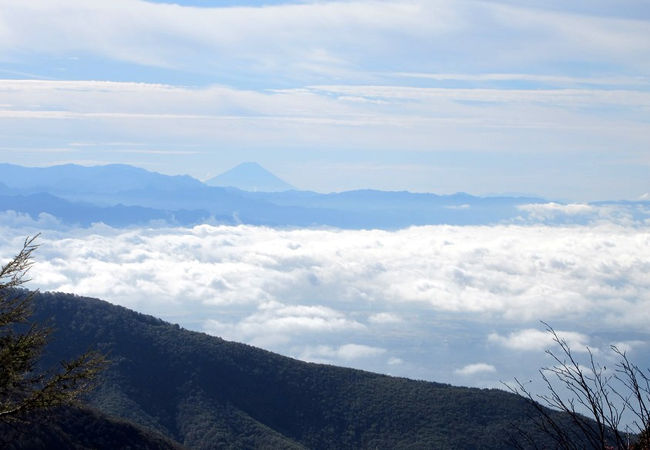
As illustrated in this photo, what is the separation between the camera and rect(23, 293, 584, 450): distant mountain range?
256 ft

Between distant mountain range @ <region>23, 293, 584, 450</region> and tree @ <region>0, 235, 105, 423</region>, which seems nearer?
tree @ <region>0, 235, 105, 423</region>

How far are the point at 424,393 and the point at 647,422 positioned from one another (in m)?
81.1

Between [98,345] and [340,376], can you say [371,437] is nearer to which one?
[340,376]

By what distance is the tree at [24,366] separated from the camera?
41.3 ft

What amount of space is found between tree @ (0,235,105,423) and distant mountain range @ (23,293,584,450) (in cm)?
6212

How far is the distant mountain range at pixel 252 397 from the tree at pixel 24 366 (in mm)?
62117

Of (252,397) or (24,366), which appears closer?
(24,366)

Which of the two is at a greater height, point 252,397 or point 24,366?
point 24,366

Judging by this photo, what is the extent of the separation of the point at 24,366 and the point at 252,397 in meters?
81.9

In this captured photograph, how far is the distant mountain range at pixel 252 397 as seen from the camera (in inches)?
3071

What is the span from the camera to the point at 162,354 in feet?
326

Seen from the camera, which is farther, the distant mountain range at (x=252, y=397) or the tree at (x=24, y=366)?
the distant mountain range at (x=252, y=397)

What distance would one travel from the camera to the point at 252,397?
9219 cm

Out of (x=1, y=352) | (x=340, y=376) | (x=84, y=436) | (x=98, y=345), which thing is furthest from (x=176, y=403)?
(x=1, y=352)
